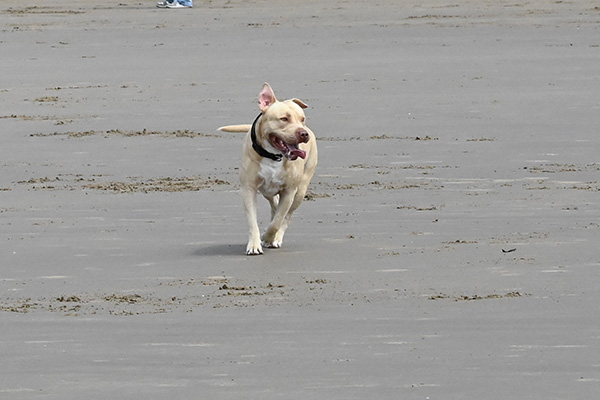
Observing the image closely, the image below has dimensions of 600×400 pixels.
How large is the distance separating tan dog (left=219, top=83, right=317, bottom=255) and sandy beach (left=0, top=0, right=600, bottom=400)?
20cm

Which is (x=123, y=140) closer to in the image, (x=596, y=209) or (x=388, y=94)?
(x=388, y=94)

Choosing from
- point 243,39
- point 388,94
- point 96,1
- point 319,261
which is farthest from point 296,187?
point 96,1

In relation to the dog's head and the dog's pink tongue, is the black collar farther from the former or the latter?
the dog's pink tongue

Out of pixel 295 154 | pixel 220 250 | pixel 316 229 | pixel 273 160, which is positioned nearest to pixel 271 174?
pixel 273 160

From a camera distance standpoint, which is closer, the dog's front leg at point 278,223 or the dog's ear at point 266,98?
the dog's ear at point 266,98

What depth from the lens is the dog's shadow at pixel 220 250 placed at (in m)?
10.6

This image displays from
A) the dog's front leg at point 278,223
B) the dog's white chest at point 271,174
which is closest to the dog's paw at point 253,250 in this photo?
the dog's front leg at point 278,223

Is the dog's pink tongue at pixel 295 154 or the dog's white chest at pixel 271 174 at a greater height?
the dog's pink tongue at pixel 295 154

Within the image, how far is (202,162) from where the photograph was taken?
1457cm

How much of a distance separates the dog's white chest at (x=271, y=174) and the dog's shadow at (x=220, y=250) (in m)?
0.43

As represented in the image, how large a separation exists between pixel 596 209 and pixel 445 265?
2332 mm

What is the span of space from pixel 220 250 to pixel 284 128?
90cm

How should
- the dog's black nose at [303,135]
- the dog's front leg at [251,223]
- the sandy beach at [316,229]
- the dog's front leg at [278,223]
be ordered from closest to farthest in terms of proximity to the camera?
the sandy beach at [316,229]
the dog's black nose at [303,135]
the dog's front leg at [251,223]
the dog's front leg at [278,223]

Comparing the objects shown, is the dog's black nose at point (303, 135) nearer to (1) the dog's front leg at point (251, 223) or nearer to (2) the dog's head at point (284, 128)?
(2) the dog's head at point (284, 128)
